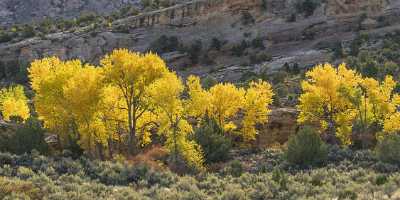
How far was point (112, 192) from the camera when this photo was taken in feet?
87.1

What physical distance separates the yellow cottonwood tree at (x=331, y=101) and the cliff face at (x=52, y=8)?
274 ft

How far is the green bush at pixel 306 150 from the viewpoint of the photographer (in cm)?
3647

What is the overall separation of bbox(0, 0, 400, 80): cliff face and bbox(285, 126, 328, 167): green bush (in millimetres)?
44229

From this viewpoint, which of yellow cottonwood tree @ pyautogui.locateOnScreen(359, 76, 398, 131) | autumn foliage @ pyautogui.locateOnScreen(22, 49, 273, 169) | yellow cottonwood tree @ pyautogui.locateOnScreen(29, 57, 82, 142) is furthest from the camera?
yellow cottonwood tree @ pyautogui.locateOnScreen(359, 76, 398, 131)

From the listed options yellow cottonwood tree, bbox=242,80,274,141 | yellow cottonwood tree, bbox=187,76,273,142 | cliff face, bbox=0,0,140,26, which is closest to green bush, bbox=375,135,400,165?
yellow cottonwood tree, bbox=187,76,273,142

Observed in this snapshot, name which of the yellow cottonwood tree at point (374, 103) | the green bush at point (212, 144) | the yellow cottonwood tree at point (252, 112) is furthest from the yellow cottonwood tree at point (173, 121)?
the yellow cottonwood tree at point (374, 103)

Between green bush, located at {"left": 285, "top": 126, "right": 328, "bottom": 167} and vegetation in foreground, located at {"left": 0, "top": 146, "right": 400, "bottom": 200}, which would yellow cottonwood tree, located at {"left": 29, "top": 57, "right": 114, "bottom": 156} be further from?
green bush, located at {"left": 285, "top": 126, "right": 328, "bottom": 167}

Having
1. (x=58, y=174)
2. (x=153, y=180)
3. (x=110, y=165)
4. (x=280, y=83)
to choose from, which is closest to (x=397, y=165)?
(x=153, y=180)

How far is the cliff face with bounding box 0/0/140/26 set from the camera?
12050 cm

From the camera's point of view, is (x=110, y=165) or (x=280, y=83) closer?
(x=110, y=165)

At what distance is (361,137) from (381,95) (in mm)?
3565

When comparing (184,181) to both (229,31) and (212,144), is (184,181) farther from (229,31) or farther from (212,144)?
(229,31)

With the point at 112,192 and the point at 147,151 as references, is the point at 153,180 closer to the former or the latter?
the point at 112,192

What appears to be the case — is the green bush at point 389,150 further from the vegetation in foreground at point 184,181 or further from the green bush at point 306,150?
the green bush at point 306,150
